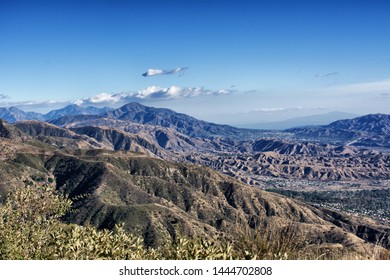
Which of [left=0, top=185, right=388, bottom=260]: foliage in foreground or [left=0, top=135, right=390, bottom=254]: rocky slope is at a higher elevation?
[left=0, top=185, right=388, bottom=260]: foliage in foreground

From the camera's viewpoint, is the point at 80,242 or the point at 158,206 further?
the point at 158,206

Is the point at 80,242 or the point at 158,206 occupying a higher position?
the point at 80,242

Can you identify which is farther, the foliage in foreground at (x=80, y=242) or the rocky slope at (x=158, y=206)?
the rocky slope at (x=158, y=206)

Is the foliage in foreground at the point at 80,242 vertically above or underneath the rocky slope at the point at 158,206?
above

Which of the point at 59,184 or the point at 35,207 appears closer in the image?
the point at 35,207
